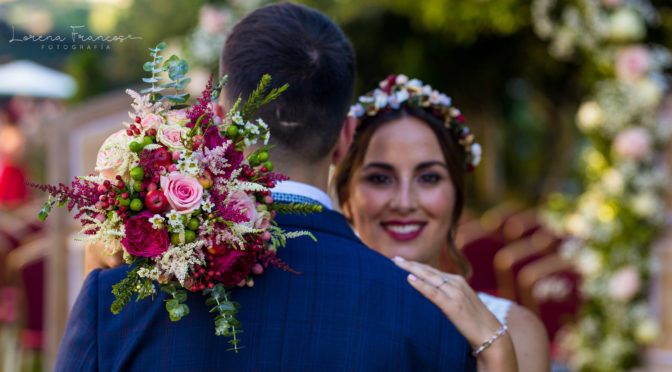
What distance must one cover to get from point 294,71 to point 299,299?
54cm

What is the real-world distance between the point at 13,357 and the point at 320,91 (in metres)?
6.24

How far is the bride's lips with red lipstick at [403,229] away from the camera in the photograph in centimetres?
276

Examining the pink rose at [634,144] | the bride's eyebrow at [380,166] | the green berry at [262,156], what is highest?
the pink rose at [634,144]

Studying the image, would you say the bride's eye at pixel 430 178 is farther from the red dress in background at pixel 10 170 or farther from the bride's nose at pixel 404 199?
the red dress in background at pixel 10 170

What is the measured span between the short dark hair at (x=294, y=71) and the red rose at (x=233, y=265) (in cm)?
33

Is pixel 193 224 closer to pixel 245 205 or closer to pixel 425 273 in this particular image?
pixel 245 205

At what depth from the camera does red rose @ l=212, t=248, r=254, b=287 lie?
150 centimetres

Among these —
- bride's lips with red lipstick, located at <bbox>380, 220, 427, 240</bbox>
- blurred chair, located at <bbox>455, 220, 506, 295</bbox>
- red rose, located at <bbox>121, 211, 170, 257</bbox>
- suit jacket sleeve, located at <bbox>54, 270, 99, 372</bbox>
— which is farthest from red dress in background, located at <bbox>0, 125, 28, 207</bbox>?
red rose, located at <bbox>121, 211, 170, 257</bbox>

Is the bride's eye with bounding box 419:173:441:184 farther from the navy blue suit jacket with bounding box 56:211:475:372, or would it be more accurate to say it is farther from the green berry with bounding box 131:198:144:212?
the green berry with bounding box 131:198:144:212

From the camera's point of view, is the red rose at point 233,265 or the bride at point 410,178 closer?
the red rose at point 233,265

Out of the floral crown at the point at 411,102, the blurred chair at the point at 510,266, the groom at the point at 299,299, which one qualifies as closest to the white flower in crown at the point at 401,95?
the floral crown at the point at 411,102

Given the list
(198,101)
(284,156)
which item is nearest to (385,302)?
(284,156)

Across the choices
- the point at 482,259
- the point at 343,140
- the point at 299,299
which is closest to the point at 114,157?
the point at 299,299

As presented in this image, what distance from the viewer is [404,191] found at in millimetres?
2734
